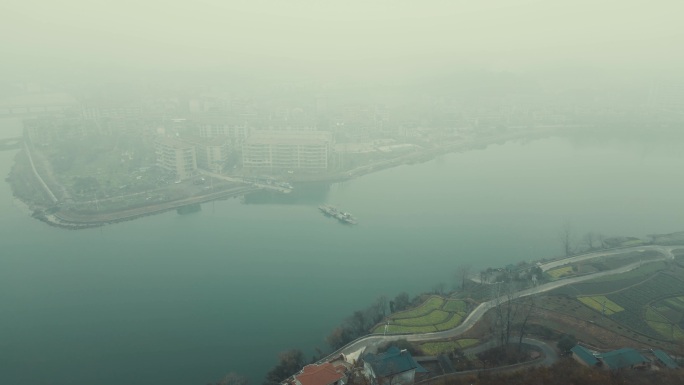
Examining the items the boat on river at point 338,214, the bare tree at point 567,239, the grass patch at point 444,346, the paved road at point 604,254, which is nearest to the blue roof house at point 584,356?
the grass patch at point 444,346

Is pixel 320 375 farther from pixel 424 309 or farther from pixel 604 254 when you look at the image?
pixel 604 254

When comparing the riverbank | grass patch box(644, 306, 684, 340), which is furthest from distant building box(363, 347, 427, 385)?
the riverbank

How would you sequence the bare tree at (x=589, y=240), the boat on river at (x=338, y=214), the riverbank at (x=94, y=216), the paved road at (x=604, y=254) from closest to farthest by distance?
the paved road at (x=604, y=254)
the bare tree at (x=589, y=240)
the riverbank at (x=94, y=216)
the boat on river at (x=338, y=214)

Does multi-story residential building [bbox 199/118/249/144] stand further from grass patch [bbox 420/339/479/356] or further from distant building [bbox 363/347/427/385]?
distant building [bbox 363/347/427/385]

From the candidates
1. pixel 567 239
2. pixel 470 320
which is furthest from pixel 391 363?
pixel 567 239

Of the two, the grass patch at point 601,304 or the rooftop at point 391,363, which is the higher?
the rooftop at point 391,363

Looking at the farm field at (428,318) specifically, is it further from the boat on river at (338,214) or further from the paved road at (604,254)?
→ the boat on river at (338,214)
